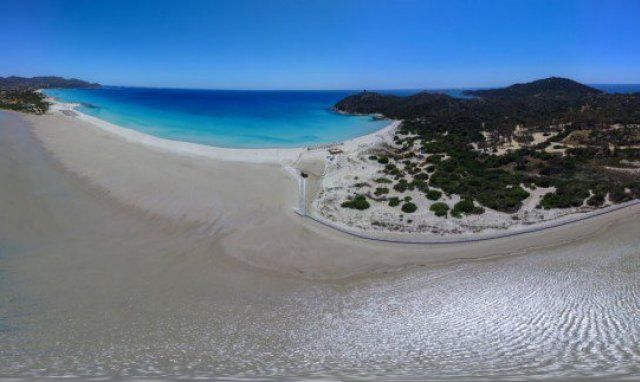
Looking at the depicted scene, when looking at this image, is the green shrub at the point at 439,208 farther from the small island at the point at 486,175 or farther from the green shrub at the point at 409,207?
the green shrub at the point at 409,207

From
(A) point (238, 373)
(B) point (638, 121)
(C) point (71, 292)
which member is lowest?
(C) point (71, 292)

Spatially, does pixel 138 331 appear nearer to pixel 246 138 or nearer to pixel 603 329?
pixel 603 329

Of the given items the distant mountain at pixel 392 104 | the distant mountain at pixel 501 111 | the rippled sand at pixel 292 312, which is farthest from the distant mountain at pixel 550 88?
the rippled sand at pixel 292 312

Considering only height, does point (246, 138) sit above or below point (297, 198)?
above

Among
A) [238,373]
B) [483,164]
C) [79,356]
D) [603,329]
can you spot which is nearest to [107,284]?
[79,356]

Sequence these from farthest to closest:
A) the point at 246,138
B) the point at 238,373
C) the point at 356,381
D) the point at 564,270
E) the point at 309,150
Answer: the point at 246,138 → the point at 309,150 → the point at 564,270 → the point at 238,373 → the point at 356,381

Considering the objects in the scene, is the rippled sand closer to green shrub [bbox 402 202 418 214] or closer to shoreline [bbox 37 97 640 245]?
shoreline [bbox 37 97 640 245]
